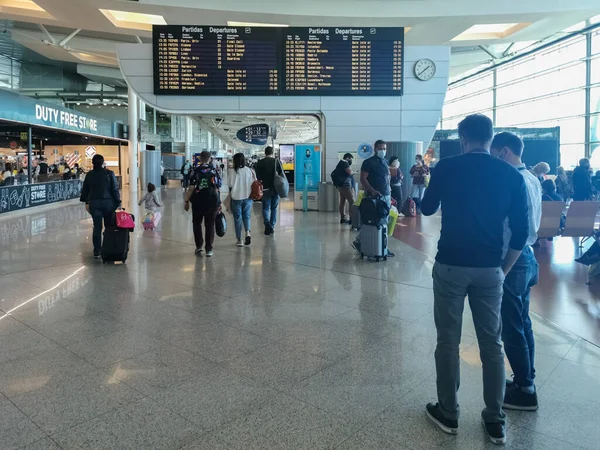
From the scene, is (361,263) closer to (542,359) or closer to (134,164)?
(542,359)

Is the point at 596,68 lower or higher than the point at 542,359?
higher

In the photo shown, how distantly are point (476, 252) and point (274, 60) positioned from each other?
10538 millimetres

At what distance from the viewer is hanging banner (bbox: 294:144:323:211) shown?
46.4 ft

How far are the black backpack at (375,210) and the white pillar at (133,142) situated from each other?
19.8m

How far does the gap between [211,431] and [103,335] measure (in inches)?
71.9

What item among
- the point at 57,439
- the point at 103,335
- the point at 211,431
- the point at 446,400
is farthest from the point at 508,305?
the point at 103,335

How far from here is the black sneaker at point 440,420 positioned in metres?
2.46

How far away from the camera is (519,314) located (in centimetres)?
270

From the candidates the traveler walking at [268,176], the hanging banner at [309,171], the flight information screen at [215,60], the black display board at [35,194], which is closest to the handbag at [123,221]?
the traveler walking at [268,176]

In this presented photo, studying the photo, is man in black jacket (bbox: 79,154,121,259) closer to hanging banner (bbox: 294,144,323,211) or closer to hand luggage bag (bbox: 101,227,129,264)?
hand luggage bag (bbox: 101,227,129,264)

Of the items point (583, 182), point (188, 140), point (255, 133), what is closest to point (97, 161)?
point (583, 182)

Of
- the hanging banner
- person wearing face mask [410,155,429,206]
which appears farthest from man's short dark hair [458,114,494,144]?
the hanging banner

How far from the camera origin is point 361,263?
6770 millimetres

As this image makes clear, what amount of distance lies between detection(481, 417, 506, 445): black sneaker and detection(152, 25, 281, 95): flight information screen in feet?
35.0
